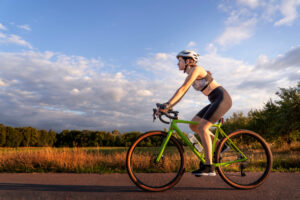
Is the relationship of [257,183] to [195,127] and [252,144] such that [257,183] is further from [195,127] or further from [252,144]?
[195,127]

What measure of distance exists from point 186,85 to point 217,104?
0.66 m

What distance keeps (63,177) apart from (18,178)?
1036mm

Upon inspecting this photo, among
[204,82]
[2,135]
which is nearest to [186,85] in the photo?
[204,82]

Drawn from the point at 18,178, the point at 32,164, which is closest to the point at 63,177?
the point at 18,178

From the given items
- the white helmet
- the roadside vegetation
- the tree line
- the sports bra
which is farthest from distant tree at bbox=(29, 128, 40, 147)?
the sports bra

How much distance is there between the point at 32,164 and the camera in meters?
7.50

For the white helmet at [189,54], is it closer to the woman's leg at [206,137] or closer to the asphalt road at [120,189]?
the woman's leg at [206,137]

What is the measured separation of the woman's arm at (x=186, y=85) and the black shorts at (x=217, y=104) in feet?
1.51

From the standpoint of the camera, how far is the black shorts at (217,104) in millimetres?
4266

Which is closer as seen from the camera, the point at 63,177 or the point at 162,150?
the point at 162,150

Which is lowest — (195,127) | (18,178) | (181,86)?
(18,178)

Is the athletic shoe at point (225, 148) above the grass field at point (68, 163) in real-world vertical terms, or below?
above

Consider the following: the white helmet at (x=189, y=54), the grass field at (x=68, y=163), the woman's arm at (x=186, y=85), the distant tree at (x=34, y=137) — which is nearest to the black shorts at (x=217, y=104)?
the woman's arm at (x=186, y=85)

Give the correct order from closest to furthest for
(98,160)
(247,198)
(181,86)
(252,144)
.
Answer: (247,198)
(181,86)
(252,144)
(98,160)
